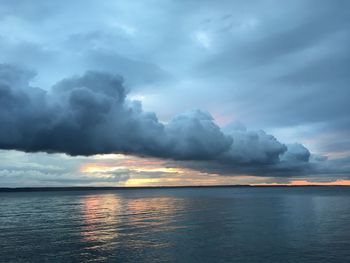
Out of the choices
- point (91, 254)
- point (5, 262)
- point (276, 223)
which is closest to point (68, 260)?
point (91, 254)

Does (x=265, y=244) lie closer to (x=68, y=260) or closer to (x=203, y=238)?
(x=203, y=238)

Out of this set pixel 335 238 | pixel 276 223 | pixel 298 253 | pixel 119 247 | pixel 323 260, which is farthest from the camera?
pixel 276 223

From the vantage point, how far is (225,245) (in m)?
61.4

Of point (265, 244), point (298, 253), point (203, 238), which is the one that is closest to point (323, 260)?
point (298, 253)

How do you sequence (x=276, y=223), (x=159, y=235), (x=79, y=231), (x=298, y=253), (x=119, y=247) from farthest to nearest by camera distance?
1. (x=276, y=223)
2. (x=79, y=231)
3. (x=159, y=235)
4. (x=119, y=247)
5. (x=298, y=253)

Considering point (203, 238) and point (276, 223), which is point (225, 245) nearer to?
point (203, 238)

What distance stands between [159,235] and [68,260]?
24216mm

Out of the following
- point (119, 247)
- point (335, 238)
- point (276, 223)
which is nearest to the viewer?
point (119, 247)

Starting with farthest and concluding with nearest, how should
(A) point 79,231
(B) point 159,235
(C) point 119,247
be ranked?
(A) point 79,231 < (B) point 159,235 < (C) point 119,247

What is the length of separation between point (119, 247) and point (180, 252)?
34.7ft

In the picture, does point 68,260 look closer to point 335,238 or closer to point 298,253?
point 298,253

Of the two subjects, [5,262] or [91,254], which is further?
[91,254]

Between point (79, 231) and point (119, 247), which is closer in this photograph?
point (119, 247)

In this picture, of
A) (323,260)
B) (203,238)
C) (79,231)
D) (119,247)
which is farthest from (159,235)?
(323,260)
